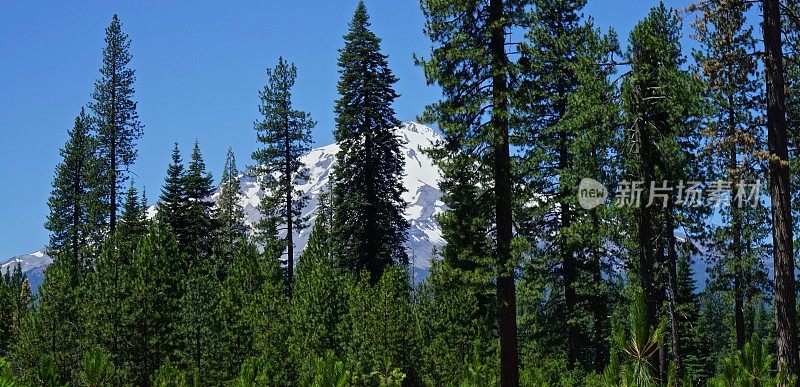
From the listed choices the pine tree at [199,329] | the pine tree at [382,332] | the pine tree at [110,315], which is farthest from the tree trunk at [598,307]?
the pine tree at [110,315]

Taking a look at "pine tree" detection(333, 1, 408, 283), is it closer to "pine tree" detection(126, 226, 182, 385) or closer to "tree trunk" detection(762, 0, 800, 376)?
"pine tree" detection(126, 226, 182, 385)

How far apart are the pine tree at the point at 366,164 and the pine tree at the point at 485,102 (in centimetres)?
1835

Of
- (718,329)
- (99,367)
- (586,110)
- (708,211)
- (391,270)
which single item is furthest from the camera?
(718,329)

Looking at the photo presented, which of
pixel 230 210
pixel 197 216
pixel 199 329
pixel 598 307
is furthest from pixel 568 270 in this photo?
pixel 230 210

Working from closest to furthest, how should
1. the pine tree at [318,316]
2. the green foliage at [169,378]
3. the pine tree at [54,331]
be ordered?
1. the green foliage at [169,378]
2. the pine tree at [318,316]
3. the pine tree at [54,331]

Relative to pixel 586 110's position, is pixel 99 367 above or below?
below

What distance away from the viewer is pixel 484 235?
53.2 feet

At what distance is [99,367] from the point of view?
14844 mm

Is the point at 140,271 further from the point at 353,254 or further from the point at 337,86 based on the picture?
the point at 337,86

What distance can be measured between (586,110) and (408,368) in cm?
1202

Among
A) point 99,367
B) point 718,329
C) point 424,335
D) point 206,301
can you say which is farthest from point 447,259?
point 718,329

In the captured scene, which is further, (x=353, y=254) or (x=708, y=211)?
(x=353, y=254)

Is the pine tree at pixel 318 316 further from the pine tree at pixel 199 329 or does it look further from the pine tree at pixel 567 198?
the pine tree at pixel 567 198

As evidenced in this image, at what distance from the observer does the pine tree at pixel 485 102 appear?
1533cm
